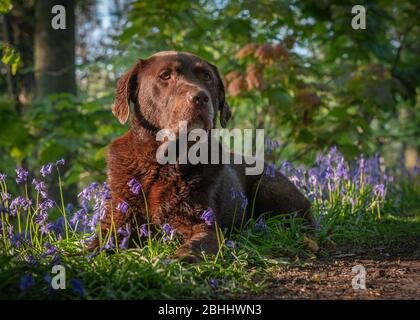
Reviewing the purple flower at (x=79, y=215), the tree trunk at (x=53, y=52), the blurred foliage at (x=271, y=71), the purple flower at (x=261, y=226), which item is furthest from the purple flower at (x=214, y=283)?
the tree trunk at (x=53, y=52)

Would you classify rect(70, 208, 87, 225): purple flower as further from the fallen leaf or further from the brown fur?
the fallen leaf

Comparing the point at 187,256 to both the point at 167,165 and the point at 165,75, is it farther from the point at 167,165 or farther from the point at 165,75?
the point at 165,75

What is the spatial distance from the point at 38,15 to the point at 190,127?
541cm

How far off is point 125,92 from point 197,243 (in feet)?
4.75

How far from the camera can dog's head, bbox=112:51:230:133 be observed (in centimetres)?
404

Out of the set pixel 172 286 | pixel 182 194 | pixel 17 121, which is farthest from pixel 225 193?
pixel 17 121

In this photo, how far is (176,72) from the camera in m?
4.21

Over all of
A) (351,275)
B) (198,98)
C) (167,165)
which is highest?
(198,98)

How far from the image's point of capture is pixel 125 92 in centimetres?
443

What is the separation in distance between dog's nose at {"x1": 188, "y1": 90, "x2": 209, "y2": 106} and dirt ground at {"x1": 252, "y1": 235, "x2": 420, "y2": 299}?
52.5 inches

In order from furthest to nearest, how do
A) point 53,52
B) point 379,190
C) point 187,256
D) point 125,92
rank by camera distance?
1. point 53,52
2. point 379,190
3. point 125,92
4. point 187,256

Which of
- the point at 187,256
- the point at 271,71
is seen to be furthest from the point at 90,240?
the point at 271,71

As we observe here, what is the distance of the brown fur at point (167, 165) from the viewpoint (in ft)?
13.3

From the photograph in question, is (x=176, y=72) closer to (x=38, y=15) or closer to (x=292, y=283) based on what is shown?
(x=292, y=283)
